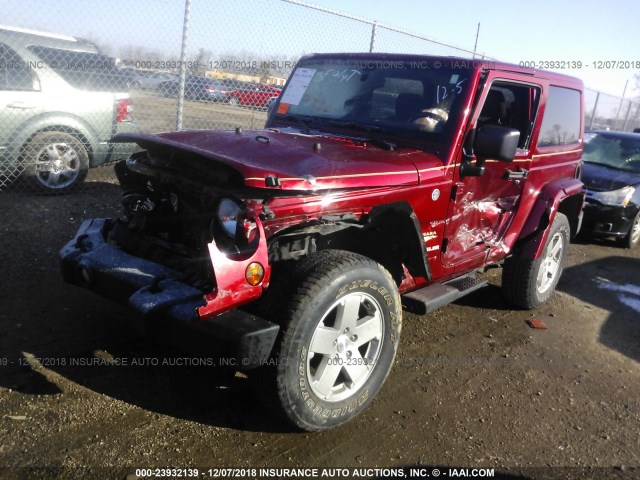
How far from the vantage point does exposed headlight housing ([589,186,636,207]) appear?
7.58 meters

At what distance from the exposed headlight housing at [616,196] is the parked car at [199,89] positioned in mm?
5742

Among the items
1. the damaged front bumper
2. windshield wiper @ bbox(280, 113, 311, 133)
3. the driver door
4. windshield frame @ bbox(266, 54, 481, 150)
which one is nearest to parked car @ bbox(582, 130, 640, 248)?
the driver door

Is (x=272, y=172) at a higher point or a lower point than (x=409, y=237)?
higher

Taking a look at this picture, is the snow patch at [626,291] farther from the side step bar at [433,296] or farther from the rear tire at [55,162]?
the rear tire at [55,162]

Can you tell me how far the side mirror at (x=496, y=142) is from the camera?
3.46m

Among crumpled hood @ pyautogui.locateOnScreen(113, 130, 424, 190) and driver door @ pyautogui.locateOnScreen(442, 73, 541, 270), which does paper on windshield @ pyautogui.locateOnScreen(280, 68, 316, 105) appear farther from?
driver door @ pyautogui.locateOnScreen(442, 73, 541, 270)

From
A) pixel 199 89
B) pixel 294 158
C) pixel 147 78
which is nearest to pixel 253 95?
pixel 199 89

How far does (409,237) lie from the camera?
330cm

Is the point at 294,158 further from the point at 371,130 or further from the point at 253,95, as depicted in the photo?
the point at 253,95

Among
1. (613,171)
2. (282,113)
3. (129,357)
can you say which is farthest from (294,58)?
(129,357)

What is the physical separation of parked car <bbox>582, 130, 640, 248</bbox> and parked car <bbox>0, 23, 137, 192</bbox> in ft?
21.1

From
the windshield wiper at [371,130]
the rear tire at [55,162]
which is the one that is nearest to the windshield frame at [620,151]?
the windshield wiper at [371,130]

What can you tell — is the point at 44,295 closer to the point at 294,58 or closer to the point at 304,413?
the point at 304,413

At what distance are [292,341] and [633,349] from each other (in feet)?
10.9
